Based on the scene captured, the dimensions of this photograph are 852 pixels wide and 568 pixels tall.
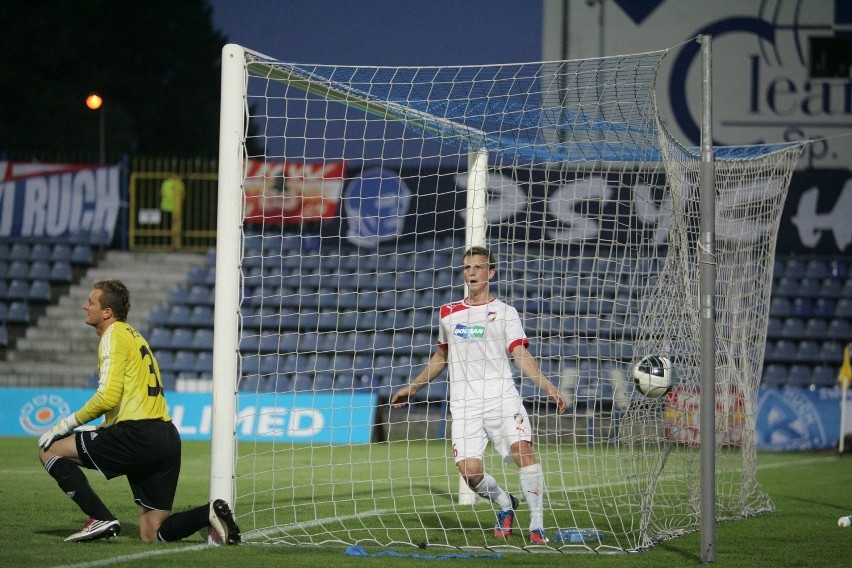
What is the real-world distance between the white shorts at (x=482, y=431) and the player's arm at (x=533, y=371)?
11.6 inches

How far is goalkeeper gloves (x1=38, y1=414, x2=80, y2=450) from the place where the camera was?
6922 millimetres

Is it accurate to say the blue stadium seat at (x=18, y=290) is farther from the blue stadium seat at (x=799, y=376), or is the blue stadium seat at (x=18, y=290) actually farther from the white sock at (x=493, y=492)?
the white sock at (x=493, y=492)

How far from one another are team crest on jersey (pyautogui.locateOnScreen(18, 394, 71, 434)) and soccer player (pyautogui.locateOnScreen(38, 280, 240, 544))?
11199 mm

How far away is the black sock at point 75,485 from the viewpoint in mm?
7031

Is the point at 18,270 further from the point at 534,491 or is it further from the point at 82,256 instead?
the point at 534,491

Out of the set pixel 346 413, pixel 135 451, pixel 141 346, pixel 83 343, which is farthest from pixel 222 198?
pixel 83 343

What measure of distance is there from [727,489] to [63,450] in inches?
245

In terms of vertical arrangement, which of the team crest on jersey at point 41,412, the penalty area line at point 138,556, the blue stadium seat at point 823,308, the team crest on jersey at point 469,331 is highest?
the blue stadium seat at point 823,308

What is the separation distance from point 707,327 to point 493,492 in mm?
2021

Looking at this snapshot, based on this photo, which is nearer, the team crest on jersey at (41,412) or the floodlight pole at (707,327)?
the floodlight pole at (707,327)

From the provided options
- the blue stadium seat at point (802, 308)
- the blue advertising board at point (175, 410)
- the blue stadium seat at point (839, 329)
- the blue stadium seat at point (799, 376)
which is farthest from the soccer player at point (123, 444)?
the blue stadium seat at point (802, 308)

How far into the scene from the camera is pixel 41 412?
17922 mm

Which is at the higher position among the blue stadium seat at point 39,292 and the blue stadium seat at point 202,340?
the blue stadium seat at point 39,292

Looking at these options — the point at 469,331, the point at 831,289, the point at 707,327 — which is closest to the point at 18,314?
the point at 831,289
